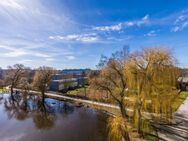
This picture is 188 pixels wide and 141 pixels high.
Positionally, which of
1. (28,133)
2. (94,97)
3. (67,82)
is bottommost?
(28,133)

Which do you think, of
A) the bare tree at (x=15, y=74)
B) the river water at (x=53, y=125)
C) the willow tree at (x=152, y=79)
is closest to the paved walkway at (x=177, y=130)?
the willow tree at (x=152, y=79)

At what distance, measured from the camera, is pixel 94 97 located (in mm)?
33219

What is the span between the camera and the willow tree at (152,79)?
1408 centimetres

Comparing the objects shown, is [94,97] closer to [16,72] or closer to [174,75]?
[174,75]

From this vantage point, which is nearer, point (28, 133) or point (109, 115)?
point (28, 133)

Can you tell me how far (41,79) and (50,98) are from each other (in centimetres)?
535

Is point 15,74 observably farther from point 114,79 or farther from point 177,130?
point 177,130

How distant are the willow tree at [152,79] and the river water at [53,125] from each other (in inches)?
200

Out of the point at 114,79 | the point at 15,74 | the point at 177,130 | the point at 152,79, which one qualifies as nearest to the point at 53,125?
the point at 114,79

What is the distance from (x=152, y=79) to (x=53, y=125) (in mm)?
12826

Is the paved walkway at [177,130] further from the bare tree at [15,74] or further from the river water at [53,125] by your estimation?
the bare tree at [15,74]

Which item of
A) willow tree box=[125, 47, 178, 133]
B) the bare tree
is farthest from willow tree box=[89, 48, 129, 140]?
the bare tree

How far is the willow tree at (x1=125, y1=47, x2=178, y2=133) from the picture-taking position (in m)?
14.1

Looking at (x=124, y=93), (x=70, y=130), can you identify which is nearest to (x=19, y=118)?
(x=70, y=130)
